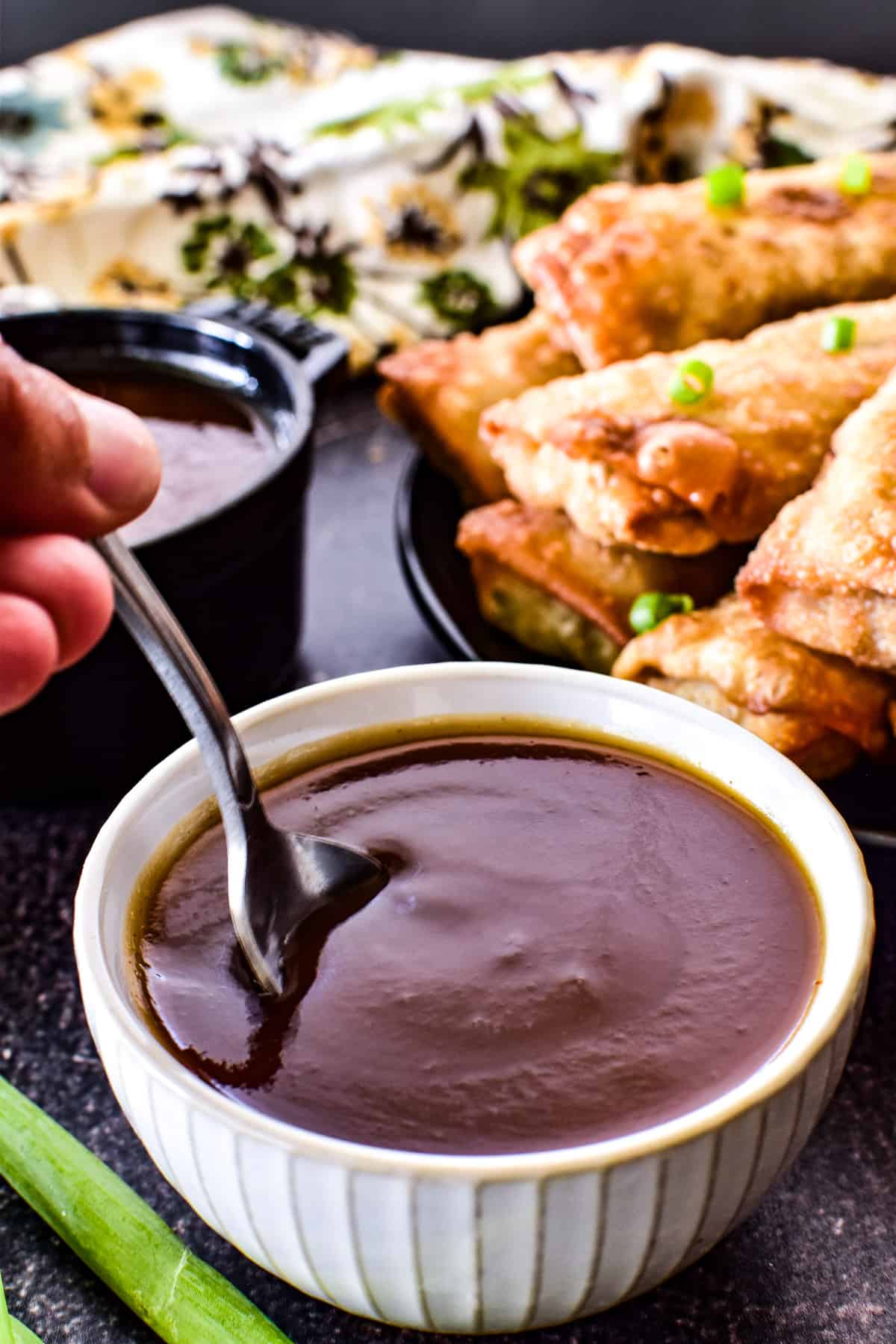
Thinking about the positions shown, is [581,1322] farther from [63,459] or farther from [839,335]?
[839,335]

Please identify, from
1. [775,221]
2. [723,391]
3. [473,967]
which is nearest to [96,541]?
[473,967]

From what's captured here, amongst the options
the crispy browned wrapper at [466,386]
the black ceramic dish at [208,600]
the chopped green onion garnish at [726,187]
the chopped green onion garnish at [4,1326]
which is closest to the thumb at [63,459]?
the black ceramic dish at [208,600]

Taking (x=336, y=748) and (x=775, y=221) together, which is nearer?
(x=336, y=748)

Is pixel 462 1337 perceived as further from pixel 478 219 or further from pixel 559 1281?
pixel 478 219

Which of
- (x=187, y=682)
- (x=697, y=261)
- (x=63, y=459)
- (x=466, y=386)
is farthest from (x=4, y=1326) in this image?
(x=697, y=261)

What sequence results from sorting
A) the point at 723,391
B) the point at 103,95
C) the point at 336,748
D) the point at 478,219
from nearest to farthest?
the point at 336,748 → the point at 723,391 → the point at 478,219 → the point at 103,95

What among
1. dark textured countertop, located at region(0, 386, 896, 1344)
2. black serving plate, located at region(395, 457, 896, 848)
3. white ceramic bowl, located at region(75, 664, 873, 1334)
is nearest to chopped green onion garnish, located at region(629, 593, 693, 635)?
black serving plate, located at region(395, 457, 896, 848)
